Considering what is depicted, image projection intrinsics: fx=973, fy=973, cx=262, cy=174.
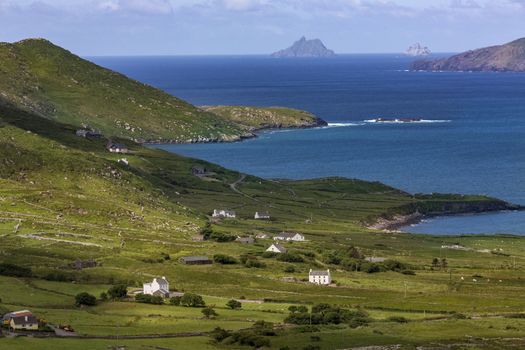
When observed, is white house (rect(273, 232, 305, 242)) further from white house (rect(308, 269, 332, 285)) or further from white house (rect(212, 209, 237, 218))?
white house (rect(308, 269, 332, 285))

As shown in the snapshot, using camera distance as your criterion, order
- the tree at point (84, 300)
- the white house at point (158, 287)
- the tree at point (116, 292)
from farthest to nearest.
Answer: the white house at point (158, 287) < the tree at point (116, 292) < the tree at point (84, 300)

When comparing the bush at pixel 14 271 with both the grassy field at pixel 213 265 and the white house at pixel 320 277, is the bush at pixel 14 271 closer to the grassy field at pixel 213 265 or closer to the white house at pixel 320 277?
the grassy field at pixel 213 265

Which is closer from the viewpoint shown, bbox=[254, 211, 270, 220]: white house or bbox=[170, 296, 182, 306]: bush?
bbox=[170, 296, 182, 306]: bush

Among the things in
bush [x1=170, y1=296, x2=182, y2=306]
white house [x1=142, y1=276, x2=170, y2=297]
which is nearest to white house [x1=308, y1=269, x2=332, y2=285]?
white house [x1=142, y1=276, x2=170, y2=297]

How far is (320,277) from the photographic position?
11875 centimetres

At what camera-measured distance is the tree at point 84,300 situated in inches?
3861

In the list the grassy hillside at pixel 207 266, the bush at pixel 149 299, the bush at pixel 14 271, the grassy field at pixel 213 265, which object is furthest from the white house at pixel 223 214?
the bush at pixel 149 299

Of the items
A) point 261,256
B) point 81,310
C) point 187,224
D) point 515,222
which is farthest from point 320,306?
point 515,222

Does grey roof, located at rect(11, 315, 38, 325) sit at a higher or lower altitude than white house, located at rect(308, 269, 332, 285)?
higher

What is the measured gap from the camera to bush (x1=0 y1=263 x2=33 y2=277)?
111188 mm

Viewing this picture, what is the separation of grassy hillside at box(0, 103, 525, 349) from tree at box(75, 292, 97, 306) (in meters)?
1.20

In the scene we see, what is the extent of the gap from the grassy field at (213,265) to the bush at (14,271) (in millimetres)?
1228

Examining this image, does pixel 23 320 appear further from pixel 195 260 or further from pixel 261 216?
pixel 261 216

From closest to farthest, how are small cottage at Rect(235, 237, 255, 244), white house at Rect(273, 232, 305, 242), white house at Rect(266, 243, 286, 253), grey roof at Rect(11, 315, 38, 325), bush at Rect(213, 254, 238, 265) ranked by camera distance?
grey roof at Rect(11, 315, 38, 325) → bush at Rect(213, 254, 238, 265) → white house at Rect(266, 243, 286, 253) → small cottage at Rect(235, 237, 255, 244) → white house at Rect(273, 232, 305, 242)
